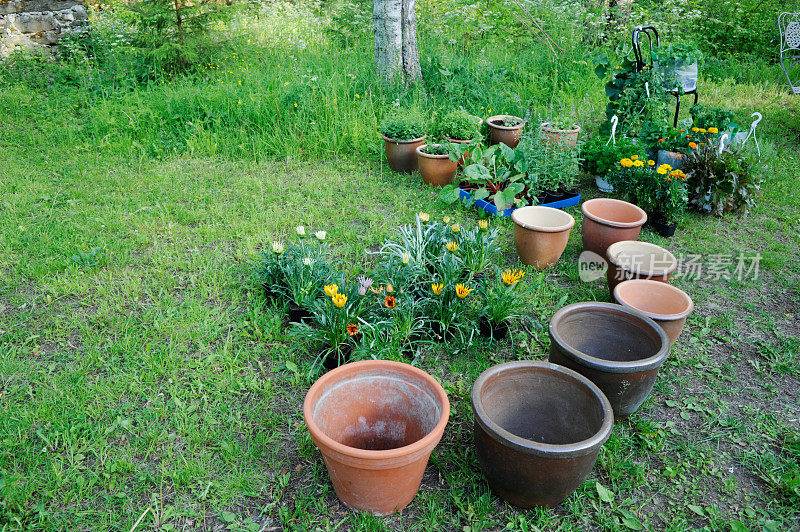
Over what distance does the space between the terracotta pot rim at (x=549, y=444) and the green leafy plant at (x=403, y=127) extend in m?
3.27

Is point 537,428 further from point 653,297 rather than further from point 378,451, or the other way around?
point 653,297

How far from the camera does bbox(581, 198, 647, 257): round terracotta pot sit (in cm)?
337

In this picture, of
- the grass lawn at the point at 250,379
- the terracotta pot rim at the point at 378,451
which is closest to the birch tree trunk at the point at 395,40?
the grass lawn at the point at 250,379

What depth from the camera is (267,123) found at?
555 cm

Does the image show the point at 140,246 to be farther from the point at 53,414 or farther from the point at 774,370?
the point at 774,370

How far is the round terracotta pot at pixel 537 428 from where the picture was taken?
5.83 ft

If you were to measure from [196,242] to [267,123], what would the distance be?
2217 millimetres

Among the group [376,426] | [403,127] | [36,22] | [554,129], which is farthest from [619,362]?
[36,22]

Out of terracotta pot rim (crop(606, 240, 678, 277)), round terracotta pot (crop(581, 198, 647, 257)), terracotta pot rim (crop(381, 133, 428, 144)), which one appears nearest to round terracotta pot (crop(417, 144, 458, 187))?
terracotta pot rim (crop(381, 133, 428, 144))

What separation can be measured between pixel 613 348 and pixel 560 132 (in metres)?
2.57

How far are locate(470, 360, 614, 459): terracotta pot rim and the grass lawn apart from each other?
15.2 inches

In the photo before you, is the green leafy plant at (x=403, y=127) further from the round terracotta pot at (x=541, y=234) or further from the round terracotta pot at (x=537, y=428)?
the round terracotta pot at (x=537, y=428)

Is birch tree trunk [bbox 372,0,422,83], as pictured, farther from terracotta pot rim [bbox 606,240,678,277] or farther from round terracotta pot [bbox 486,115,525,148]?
terracotta pot rim [bbox 606,240,678,277]

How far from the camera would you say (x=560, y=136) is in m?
4.44
